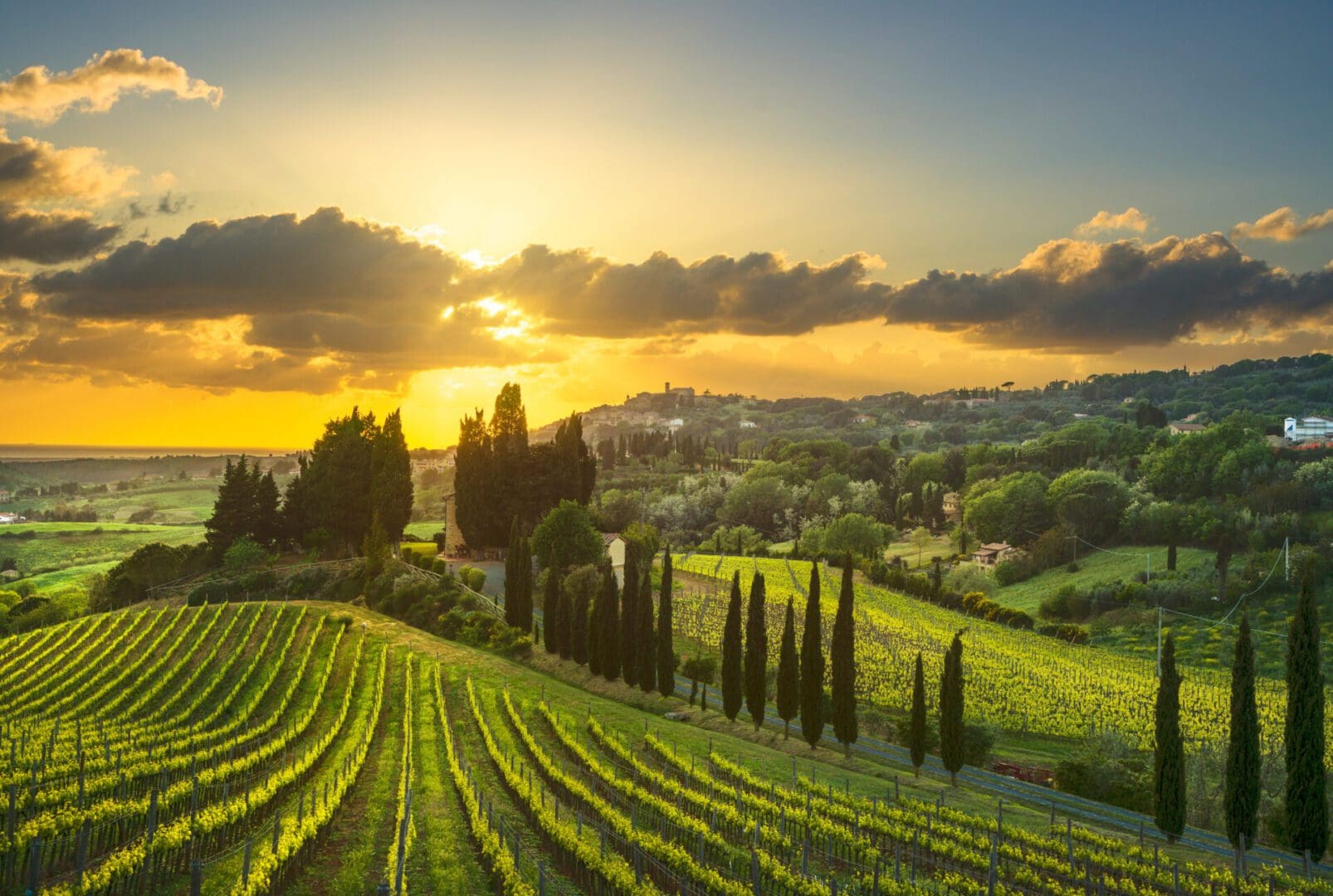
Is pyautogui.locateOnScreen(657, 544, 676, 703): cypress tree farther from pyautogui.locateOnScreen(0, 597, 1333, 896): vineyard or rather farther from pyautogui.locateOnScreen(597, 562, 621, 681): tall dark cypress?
pyautogui.locateOnScreen(597, 562, 621, 681): tall dark cypress

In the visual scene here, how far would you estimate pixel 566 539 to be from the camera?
231 feet

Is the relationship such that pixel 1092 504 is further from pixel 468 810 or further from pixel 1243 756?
pixel 468 810

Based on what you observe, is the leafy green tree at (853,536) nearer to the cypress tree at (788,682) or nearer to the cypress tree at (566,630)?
the cypress tree at (566,630)

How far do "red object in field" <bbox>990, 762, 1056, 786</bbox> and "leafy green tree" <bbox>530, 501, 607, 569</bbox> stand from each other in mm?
36524

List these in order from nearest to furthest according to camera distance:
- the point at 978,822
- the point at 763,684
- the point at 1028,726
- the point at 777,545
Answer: the point at 978,822 < the point at 763,684 < the point at 1028,726 < the point at 777,545

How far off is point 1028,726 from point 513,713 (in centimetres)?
2795

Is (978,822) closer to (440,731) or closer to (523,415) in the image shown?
(440,731)

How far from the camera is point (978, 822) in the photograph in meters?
27.1

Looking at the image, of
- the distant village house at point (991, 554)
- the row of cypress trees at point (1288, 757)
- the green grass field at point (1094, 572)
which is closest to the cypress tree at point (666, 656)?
the row of cypress trees at point (1288, 757)

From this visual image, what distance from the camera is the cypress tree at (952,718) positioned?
116 ft

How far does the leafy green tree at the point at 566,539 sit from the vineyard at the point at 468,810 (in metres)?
24.9

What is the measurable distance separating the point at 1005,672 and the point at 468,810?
4475 centimetres

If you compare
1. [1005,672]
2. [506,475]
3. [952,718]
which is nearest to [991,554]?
[1005,672]

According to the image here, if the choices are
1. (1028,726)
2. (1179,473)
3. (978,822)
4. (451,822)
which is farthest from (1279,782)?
(1179,473)
